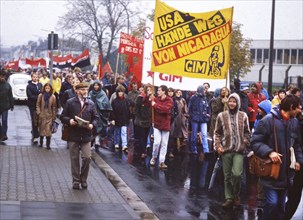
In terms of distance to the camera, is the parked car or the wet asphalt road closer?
the wet asphalt road

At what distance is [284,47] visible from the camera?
257 ft

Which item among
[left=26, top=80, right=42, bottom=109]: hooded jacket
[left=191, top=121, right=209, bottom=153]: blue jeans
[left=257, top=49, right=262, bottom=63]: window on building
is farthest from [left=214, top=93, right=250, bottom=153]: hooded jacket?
[left=257, top=49, right=262, bottom=63]: window on building

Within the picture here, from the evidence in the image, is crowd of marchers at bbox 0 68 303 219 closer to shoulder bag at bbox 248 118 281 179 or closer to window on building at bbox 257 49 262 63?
shoulder bag at bbox 248 118 281 179

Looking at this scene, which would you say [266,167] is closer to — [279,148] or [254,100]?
[279,148]

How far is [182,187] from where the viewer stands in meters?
12.4

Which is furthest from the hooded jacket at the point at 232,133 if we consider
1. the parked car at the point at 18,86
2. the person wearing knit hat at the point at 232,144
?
the parked car at the point at 18,86

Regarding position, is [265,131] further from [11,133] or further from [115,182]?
[11,133]

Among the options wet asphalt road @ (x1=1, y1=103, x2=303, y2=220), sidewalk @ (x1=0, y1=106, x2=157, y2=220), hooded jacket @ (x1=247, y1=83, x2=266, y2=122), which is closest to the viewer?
sidewalk @ (x1=0, y1=106, x2=157, y2=220)

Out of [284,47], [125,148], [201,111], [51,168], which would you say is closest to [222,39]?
[201,111]

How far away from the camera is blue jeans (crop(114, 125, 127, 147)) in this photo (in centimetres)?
1727

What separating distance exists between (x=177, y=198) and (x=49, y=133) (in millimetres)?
6257

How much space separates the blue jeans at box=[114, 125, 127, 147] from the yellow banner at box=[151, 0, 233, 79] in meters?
2.47

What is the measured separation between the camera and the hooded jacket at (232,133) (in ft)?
35.1

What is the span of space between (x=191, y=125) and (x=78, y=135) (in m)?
6.33
